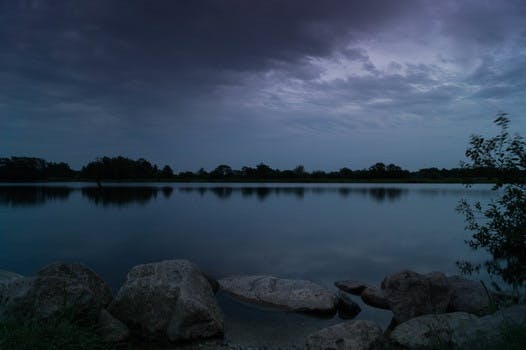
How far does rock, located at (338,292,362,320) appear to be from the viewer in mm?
10297

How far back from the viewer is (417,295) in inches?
370

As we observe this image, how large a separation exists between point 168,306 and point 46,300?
8.13 feet

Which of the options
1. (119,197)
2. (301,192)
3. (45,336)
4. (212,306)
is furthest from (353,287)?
(301,192)

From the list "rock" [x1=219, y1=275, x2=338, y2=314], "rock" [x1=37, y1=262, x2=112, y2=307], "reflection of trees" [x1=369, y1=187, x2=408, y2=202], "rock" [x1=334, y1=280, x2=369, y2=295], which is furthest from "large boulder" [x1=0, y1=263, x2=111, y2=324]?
"reflection of trees" [x1=369, y1=187, x2=408, y2=202]

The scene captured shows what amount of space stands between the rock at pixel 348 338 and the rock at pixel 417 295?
220 cm

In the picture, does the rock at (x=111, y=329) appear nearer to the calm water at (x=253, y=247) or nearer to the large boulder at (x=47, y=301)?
the large boulder at (x=47, y=301)

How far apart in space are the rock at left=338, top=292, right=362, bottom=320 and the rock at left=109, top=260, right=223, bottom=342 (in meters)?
3.65

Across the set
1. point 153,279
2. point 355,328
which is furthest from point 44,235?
point 355,328

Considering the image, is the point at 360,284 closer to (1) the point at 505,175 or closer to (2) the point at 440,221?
(1) the point at 505,175

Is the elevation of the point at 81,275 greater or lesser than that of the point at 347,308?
greater

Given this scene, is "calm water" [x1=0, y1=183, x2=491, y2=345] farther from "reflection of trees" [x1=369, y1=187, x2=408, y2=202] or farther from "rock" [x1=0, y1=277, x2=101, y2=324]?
"reflection of trees" [x1=369, y1=187, x2=408, y2=202]

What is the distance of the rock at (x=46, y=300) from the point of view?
22.7ft

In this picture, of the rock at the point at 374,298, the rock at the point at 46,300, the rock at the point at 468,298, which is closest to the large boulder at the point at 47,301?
the rock at the point at 46,300

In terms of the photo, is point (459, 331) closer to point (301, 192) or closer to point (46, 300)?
point (46, 300)
